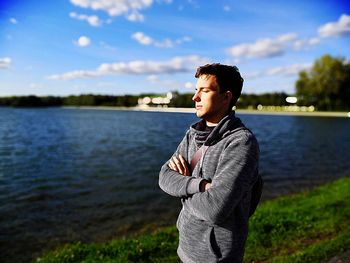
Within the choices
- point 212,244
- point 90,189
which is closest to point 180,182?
point 212,244

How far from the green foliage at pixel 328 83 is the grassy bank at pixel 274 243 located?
368 feet

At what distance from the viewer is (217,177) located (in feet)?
9.29

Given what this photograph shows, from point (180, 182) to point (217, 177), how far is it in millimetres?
398

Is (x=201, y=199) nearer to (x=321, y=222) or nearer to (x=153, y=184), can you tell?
(x=321, y=222)

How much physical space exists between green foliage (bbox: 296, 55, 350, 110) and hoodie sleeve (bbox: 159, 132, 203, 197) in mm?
119502

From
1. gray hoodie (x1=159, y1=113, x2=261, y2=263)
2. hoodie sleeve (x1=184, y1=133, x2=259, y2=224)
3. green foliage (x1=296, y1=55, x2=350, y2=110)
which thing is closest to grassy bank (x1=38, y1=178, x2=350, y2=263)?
gray hoodie (x1=159, y1=113, x2=261, y2=263)

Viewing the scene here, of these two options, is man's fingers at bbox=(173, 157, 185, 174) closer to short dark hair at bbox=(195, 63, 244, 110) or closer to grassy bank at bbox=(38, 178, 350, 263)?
short dark hair at bbox=(195, 63, 244, 110)

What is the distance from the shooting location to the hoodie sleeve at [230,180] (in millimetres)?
2768

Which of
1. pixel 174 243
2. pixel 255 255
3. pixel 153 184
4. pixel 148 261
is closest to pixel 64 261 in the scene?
pixel 148 261

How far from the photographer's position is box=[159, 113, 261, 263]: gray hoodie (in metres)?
2.79

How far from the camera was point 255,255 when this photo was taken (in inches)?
293

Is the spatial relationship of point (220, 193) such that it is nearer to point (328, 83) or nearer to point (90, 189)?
point (90, 189)

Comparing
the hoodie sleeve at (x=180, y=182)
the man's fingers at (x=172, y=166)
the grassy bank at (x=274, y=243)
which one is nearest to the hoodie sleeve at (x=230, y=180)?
the hoodie sleeve at (x=180, y=182)

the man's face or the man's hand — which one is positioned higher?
the man's face
